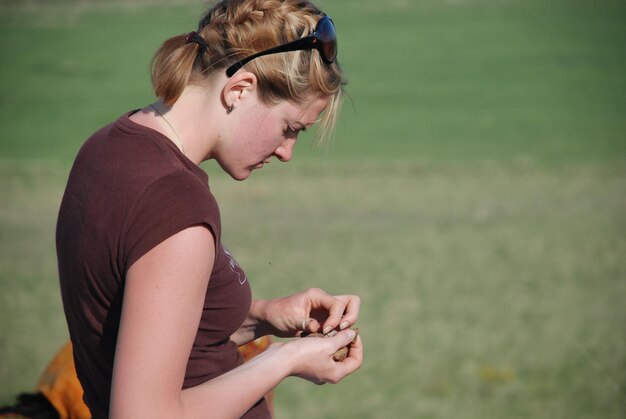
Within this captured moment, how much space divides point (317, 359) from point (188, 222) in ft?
1.57

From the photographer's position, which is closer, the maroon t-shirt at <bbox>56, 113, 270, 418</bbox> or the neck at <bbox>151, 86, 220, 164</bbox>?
the maroon t-shirt at <bbox>56, 113, 270, 418</bbox>

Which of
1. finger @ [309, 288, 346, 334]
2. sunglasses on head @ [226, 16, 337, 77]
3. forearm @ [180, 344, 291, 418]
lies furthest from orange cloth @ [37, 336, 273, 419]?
sunglasses on head @ [226, 16, 337, 77]

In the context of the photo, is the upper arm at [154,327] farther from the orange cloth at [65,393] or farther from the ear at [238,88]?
the orange cloth at [65,393]

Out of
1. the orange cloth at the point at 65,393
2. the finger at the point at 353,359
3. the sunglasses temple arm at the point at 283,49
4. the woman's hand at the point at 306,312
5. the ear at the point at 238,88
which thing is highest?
the sunglasses temple arm at the point at 283,49

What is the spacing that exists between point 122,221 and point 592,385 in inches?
165

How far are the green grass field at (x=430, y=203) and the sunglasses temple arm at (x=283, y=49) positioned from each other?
579mm

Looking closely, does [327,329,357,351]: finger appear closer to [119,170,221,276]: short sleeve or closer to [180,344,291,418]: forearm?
[180,344,291,418]: forearm

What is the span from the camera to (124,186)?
174 centimetres

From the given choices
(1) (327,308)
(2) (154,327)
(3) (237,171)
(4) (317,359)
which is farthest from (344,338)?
(2) (154,327)

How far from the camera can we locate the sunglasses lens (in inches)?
78.7

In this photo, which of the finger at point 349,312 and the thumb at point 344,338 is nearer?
the thumb at point 344,338

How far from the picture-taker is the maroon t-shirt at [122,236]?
1700 mm

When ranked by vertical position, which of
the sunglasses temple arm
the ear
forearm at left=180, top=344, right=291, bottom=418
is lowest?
forearm at left=180, top=344, right=291, bottom=418

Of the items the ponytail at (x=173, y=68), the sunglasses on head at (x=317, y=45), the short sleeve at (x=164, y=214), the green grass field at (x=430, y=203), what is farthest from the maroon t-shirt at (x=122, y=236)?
the green grass field at (x=430, y=203)
